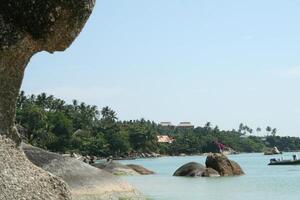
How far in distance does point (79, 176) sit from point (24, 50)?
15424 mm

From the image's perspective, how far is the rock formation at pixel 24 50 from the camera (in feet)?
12.2

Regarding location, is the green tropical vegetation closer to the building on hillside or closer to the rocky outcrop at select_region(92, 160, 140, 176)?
the building on hillside

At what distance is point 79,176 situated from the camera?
18984 mm

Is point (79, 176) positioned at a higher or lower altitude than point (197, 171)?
lower

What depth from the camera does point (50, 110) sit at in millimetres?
108938

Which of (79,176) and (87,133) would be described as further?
(87,133)

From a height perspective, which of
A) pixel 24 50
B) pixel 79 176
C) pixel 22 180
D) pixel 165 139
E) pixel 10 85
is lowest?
pixel 79 176

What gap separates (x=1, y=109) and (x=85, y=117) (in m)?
116

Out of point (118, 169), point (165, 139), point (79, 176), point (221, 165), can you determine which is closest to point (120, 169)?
point (118, 169)

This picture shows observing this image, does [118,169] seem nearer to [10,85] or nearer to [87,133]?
[10,85]

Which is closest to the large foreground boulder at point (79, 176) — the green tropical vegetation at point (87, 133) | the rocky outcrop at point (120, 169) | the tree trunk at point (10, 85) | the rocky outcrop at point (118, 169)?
the tree trunk at point (10, 85)

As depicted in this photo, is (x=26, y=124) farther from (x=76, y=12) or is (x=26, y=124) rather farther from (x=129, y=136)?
(x=76, y=12)

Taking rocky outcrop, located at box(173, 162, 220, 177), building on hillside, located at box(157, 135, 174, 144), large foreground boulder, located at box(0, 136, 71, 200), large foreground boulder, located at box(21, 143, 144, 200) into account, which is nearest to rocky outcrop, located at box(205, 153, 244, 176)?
rocky outcrop, located at box(173, 162, 220, 177)

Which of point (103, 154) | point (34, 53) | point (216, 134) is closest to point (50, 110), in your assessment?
point (103, 154)
